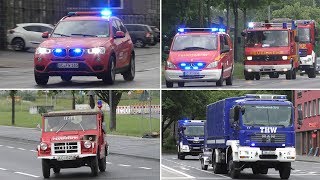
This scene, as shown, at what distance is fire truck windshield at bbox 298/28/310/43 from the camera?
38750 mm

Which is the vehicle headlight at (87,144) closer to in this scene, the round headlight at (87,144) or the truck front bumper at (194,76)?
the round headlight at (87,144)

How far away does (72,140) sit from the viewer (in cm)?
2206

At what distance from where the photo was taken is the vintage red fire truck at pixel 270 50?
33188 millimetres

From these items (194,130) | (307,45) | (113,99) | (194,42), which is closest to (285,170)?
(194,42)

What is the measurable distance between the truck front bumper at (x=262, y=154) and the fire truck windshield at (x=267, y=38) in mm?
10750

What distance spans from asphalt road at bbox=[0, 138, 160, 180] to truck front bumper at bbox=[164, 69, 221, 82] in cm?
256

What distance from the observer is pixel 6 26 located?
134ft

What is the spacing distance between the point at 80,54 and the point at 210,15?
921 cm

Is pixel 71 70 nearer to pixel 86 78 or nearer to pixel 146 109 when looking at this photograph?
pixel 86 78

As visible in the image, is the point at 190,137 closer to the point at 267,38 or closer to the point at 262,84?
the point at 267,38

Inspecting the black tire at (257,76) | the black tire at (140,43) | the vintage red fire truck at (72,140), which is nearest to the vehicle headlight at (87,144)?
the vintage red fire truck at (72,140)

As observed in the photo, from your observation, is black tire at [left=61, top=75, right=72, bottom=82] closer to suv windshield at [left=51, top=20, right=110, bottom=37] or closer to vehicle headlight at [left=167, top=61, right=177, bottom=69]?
suv windshield at [left=51, top=20, right=110, bottom=37]

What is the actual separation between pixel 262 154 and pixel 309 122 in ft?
139

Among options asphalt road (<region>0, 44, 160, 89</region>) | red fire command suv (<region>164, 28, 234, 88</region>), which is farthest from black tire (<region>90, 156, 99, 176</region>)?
red fire command suv (<region>164, 28, 234, 88</region>)
